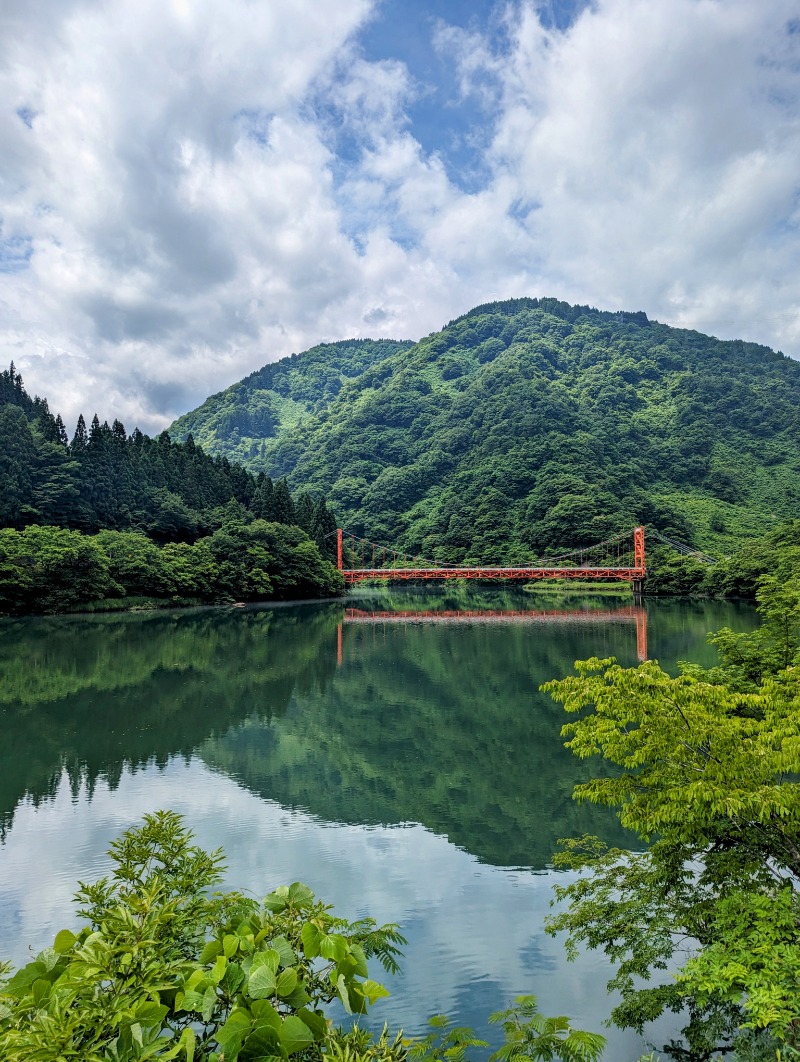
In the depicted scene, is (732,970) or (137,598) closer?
(732,970)

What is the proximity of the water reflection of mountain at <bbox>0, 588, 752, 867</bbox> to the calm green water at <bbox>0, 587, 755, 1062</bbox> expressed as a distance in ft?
0.19

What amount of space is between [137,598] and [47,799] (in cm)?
3191

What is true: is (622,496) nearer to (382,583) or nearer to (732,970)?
(382,583)

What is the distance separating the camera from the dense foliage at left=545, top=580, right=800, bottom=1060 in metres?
3.21

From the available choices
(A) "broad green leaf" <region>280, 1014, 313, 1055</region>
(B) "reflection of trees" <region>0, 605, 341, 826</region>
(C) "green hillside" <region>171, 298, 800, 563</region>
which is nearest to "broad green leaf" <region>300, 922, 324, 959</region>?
(A) "broad green leaf" <region>280, 1014, 313, 1055</region>

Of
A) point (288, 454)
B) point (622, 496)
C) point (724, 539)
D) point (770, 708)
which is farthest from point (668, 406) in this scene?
point (770, 708)

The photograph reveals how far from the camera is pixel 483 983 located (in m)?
4.81

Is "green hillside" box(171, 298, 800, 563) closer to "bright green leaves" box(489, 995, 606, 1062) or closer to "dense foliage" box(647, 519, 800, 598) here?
"dense foliage" box(647, 519, 800, 598)

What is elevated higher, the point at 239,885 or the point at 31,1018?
the point at 31,1018

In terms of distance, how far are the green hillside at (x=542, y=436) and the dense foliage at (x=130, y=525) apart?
3046cm

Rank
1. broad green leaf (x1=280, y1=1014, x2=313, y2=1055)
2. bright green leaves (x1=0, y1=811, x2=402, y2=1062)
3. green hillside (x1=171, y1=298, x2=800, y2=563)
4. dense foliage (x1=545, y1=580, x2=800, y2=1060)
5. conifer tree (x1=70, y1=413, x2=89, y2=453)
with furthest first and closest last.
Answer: green hillside (x1=171, y1=298, x2=800, y2=563)
conifer tree (x1=70, y1=413, x2=89, y2=453)
dense foliage (x1=545, y1=580, x2=800, y2=1060)
broad green leaf (x1=280, y1=1014, x2=313, y2=1055)
bright green leaves (x1=0, y1=811, x2=402, y2=1062)

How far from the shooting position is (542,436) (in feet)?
307

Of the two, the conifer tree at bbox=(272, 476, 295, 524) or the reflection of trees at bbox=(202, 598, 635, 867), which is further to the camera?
the conifer tree at bbox=(272, 476, 295, 524)

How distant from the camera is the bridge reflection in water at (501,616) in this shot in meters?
33.1
